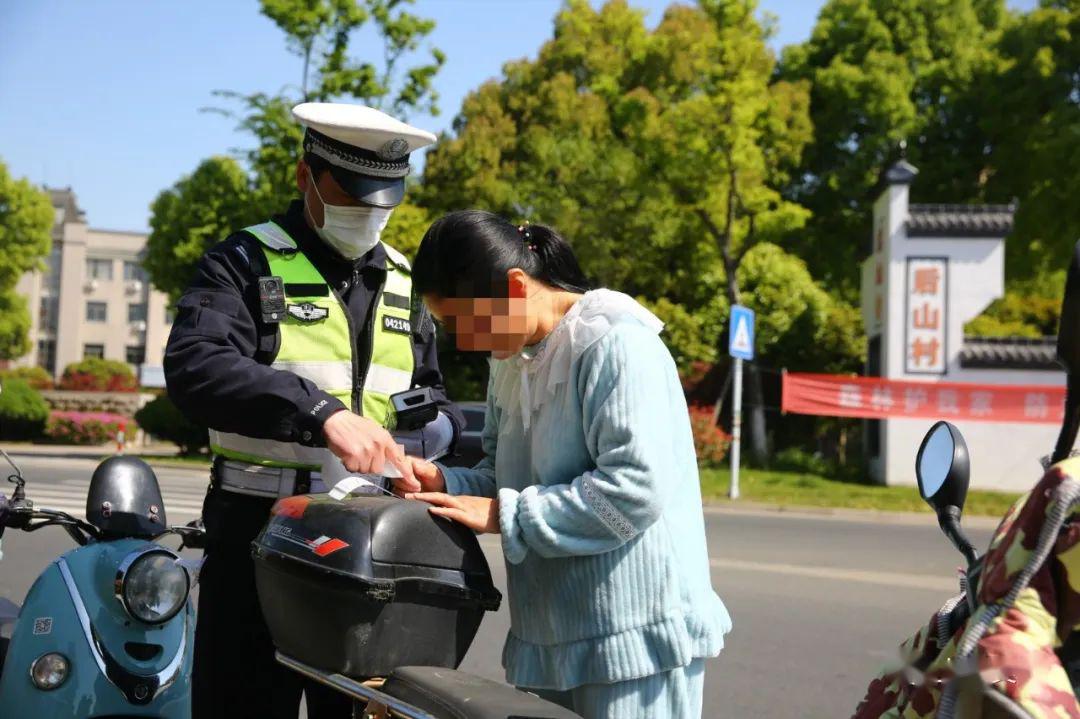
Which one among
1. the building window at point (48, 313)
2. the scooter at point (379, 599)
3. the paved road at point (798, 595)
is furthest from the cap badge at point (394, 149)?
the building window at point (48, 313)

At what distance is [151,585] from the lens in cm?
298

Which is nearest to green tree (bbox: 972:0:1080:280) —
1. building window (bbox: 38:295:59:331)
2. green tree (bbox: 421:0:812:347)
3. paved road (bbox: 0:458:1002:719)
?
green tree (bbox: 421:0:812:347)

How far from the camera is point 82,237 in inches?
2697

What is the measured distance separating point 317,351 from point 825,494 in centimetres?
1514

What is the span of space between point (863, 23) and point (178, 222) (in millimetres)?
19119

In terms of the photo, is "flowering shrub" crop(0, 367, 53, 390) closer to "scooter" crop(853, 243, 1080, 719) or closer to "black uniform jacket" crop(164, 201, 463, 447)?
"black uniform jacket" crop(164, 201, 463, 447)

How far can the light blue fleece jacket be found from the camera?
1.79 m

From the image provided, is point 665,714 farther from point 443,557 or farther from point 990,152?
point 990,152

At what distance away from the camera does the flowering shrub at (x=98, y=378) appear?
141 ft

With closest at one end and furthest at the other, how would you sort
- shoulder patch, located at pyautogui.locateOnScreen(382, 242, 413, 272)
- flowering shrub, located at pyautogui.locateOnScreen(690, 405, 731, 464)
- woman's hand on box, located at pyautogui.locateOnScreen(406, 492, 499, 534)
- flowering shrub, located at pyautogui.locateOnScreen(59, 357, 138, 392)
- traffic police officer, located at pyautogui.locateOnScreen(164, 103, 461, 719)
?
woman's hand on box, located at pyautogui.locateOnScreen(406, 492, 499, 534), traffic police officer, located at pyautogui.locateOnScreen(164, 103, 461, 719), shoulder patch, located at pyautogui.locateOnScreen(382, 242, 413, 272), flowering shrub, located at pyautogui.locateOnScreen(690, 405, 731, 464), flowering shrub, located at pyautogui.locateOnScreen(59, 357, 138, 392)

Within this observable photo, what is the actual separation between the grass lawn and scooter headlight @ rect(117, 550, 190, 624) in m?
12.3

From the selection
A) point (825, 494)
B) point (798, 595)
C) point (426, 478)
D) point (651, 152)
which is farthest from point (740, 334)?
point (426, 478)

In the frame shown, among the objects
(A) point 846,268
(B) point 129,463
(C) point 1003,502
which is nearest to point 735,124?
(C) point 1003,502

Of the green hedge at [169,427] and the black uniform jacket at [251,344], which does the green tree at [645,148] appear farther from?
the black uniform jacket at [251,344]
